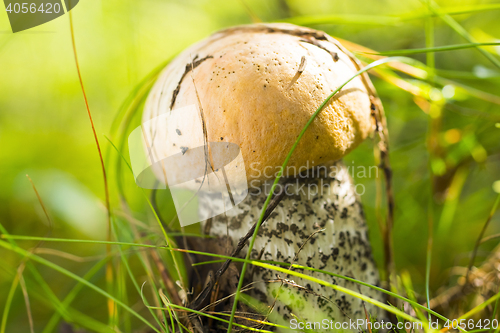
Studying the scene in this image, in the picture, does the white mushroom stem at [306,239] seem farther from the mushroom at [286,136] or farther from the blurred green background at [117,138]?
the blurred green background at [117,138]

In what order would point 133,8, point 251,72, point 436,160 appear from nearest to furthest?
point 251,72, point 436,160, point 133,8

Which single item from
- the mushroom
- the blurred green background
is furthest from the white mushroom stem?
the blurred green background

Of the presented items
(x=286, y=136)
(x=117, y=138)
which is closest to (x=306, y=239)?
(x=286, y=136)

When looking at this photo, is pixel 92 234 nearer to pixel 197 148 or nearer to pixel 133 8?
pixel 197 148

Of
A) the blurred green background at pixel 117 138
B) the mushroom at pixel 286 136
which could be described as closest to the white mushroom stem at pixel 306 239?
the mushroom at pixel 286 136

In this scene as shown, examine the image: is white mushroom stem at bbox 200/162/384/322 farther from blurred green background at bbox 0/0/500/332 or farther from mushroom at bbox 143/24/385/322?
blurred green background at bbox 0/0/500/332

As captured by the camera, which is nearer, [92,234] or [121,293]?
[121,293]

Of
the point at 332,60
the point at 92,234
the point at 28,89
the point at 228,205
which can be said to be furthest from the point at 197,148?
the point at 28,89
